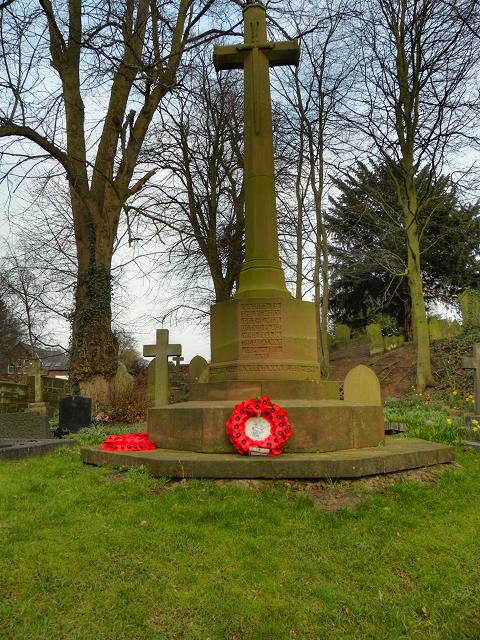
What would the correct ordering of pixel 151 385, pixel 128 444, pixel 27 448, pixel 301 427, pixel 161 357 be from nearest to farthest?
1. pixel 301 427
2. pixel 128 444
3. pixel 27 448
4. pixel 161 357
5. pixel 151 385

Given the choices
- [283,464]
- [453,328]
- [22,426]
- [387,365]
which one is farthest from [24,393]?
[453,328]

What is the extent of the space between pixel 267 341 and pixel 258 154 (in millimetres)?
2706

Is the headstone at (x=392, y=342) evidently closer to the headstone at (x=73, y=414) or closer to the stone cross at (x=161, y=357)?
the stone cross at (x=161, y=357)

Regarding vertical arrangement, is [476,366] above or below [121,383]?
Result: above

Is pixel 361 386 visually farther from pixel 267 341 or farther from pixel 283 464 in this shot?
pixel 283 464

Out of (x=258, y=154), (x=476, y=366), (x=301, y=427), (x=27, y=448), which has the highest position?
(x=258, y=154)

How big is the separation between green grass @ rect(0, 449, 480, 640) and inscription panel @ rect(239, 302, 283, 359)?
2.28m

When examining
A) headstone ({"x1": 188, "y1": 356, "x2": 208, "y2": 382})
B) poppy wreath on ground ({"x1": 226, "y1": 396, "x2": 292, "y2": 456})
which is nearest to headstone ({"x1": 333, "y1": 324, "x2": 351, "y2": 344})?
headstone ({"x1": 188, "y1": 356, "x2": 208, "y2": 382})

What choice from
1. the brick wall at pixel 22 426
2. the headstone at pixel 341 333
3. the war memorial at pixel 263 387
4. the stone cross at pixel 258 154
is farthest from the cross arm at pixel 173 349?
the headstone at pixel 341 333

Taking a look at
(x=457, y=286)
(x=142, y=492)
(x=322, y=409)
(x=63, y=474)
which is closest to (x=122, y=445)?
(x=63, y=474)

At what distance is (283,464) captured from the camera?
4.47 m

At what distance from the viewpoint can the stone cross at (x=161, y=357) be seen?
1072cm

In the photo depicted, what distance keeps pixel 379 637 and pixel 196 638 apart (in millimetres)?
915

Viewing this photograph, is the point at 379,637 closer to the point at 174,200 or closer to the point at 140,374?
the point at 174,200
